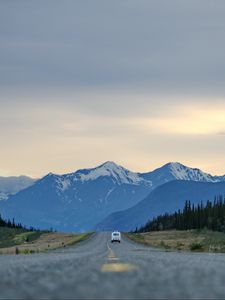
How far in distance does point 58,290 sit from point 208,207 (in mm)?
190627

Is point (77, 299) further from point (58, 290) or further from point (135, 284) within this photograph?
point (135, 284)

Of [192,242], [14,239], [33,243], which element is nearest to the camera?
[192,242]

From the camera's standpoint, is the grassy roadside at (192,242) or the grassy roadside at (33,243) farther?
the grassy roadside at (33,243)

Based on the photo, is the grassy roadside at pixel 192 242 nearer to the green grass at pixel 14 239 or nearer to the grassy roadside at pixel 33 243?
the grassy roadside at pixel 33 243

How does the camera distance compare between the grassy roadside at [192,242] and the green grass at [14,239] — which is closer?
the grassy roadside at [192,242]

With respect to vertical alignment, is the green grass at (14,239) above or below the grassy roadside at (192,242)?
above

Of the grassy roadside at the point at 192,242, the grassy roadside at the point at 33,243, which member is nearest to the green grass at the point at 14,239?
the grassy roadside at the point at 33,243

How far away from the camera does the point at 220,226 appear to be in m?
167

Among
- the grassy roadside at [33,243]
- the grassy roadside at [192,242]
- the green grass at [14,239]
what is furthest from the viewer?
the green grass at [14,239]

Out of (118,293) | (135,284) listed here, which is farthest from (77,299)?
(135,284)

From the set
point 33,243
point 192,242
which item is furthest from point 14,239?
point 192,242

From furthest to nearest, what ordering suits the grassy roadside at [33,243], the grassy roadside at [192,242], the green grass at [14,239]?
the green grass at [14,239] < the grassy roadside at [33,243] < the grassy roadside at [192,242]

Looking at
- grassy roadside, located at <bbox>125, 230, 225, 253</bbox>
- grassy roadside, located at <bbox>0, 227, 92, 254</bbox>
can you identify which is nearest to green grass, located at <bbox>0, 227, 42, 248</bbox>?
grassy roadside, located at <bbox>0, 227, 92, 254</bbox>

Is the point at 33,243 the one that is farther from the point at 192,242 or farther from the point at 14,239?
the point at 192,242
